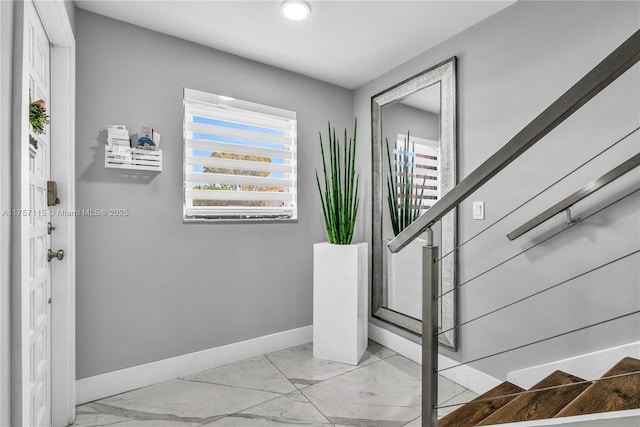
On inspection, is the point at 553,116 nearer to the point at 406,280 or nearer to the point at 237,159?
the point at 406,280

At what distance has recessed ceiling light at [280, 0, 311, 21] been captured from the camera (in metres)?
1.93

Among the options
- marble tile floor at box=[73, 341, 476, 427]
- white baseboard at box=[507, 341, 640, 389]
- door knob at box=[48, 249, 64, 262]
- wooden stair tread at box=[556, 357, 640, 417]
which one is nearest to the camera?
wooden stair tread at box=[556, 357, 640, 417]

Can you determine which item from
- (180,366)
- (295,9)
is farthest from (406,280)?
(295,9)

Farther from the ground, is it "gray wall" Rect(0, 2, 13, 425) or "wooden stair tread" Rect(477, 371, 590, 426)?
"gray wall" Rect(0, 2, 13, 425)

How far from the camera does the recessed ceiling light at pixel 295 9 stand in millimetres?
1935

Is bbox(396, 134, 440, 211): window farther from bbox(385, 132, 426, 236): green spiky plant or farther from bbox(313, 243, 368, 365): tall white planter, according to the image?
bbox(313, 243, 368, 365): tall white planter

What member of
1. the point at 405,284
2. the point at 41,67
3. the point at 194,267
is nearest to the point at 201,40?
the point at 41,67

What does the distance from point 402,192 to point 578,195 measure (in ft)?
4.15

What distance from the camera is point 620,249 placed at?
1.54m

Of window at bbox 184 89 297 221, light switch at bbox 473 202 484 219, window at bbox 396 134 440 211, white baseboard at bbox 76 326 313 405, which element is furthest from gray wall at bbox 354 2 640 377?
window at bbox 184 89 297 221

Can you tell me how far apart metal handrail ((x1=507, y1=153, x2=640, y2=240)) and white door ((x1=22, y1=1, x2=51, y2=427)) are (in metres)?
2.36

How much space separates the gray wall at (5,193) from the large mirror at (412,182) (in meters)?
2.15

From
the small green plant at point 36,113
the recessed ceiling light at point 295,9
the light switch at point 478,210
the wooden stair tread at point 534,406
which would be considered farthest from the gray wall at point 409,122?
the small green plant at point 36,113

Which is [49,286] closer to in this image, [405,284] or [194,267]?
[194,267]
